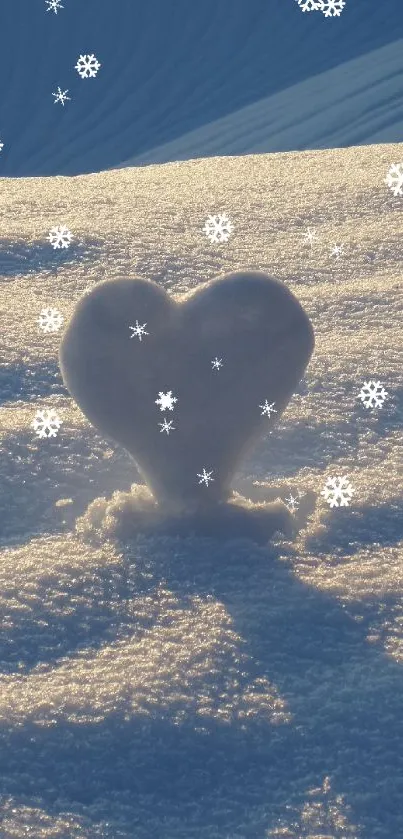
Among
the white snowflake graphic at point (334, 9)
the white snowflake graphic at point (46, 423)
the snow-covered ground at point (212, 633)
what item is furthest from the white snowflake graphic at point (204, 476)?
the white snowflake graphic at point (334, 9)

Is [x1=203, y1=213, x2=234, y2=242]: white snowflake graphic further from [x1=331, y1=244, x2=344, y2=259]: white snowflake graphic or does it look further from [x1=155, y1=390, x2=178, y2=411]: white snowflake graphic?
[x1=155, y1=390, x2=178, y2=411]: white snowflake graphic

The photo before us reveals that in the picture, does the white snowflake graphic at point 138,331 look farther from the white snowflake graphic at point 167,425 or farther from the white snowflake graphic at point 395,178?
the white snowflake graphic at point 395,178

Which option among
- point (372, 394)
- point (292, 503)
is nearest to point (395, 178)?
point (372, 394)

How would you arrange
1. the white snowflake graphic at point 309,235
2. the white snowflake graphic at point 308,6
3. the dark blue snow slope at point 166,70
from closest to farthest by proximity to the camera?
1. the white snowflake graphic at point 309,235
2. the dark blue snow slope at point 166,70
3. the white snowflake graphic at point 308,6

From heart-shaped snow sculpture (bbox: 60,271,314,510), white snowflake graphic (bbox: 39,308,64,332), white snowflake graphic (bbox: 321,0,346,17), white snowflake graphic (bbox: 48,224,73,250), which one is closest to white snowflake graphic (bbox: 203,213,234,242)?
white snowflake graphic (bbox: 48,224,73,250)

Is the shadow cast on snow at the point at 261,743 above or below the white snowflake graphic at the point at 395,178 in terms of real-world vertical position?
below

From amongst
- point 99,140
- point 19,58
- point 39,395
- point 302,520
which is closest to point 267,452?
point 302,520

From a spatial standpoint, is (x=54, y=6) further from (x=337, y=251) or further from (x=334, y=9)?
(x=337, y=251)
